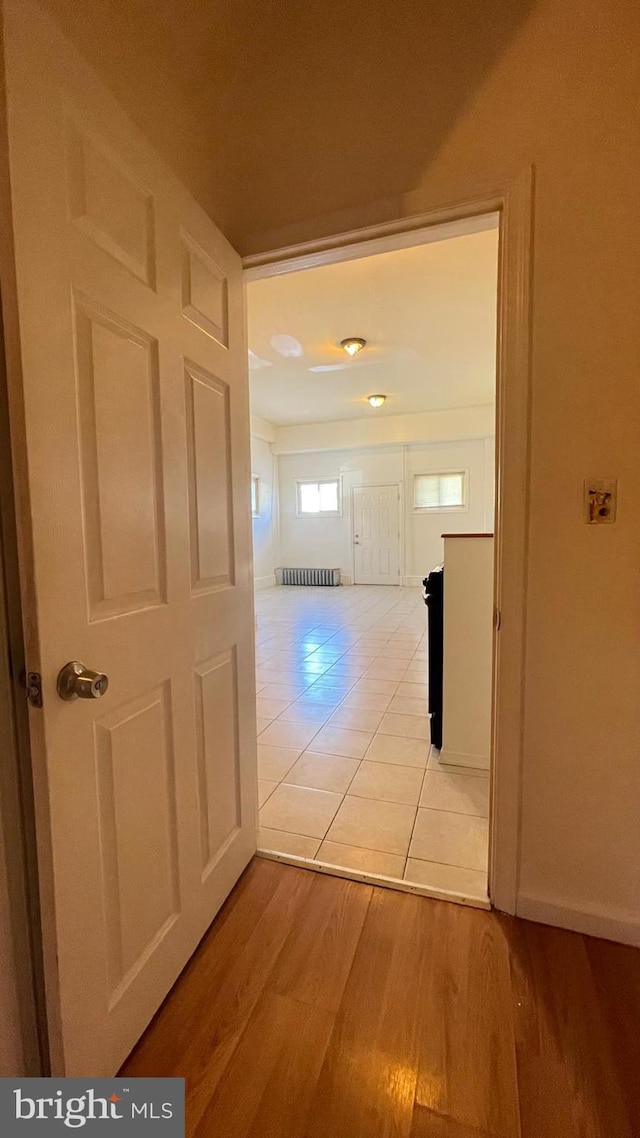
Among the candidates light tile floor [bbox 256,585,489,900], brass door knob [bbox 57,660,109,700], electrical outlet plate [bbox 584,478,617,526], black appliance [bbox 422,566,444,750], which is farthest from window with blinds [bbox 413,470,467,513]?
brass door knob [bbox 57,660,109,700]

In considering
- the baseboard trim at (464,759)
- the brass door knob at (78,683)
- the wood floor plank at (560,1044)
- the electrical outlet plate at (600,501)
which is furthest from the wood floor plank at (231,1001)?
the electrical outlet plate at (600,501)

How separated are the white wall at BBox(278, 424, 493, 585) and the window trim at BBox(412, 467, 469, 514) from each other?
53 millimetres

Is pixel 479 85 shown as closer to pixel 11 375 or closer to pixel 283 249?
pixel 283 249

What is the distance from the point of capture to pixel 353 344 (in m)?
4.75

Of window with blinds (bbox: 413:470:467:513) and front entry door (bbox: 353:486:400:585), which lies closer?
window with blinds (bbox: 413:470:467:513)

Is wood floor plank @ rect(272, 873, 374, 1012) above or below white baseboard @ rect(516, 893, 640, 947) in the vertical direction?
below

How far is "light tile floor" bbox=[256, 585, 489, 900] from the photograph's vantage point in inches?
62.9

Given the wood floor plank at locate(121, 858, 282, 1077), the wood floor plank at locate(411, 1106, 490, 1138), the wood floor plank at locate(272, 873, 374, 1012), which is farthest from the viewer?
the wood floor plank at locate(272, 873, 374, 1012)

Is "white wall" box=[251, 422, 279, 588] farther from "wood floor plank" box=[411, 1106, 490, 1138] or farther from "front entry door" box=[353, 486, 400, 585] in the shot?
"wood floor plank" box=[411, 1106, 490, 1138]

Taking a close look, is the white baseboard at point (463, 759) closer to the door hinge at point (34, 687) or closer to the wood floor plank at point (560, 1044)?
the wood floor plank at point (560, 1044)

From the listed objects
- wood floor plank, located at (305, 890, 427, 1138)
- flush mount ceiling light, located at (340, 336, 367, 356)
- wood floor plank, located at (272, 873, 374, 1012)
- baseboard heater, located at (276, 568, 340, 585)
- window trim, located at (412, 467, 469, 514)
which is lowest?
wood floor plank, located at (272, 873, 374, 1012)

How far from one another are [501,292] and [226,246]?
2.73 ft

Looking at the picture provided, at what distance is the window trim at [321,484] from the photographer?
8.98 meters

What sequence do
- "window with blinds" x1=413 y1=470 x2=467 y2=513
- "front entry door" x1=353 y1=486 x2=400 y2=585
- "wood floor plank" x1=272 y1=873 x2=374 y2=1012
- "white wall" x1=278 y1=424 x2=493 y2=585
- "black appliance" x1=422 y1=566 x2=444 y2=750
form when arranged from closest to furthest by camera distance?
"wood floor plank" x1=272 y1=873 x2=374 y2=1012
"black appliance" x1=422 y1=566 x2=444 y2=750
"white wall" x1=278 y1=424 x2=493 y2=585
"window with blinds" x1=413 y1=470 x2=467 y2=513
"front entry door" x1=353 y1=486 x2=400 y2=585
